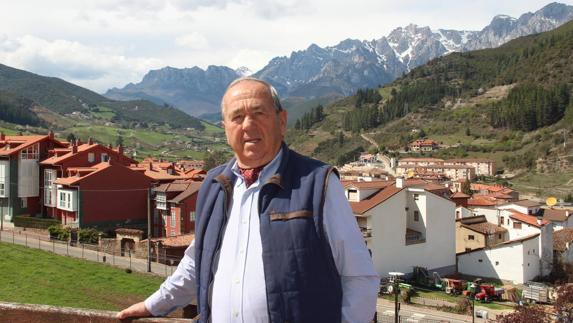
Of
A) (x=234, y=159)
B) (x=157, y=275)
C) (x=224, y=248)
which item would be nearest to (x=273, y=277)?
(x=224, y=248)

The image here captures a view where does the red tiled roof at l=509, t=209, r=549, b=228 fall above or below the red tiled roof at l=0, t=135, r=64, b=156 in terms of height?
below

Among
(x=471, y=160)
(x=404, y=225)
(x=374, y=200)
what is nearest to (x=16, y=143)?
(x=374, y=200)

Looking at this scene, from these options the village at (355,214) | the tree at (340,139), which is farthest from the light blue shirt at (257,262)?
the tree at (340,139)

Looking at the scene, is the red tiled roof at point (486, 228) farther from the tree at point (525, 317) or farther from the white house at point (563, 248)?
the tree at point (525, 317)

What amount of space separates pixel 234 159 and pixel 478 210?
183 feet

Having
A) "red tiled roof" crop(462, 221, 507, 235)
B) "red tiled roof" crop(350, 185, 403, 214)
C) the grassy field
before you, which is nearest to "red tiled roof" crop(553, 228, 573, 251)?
"red tiled roof" crop(462, 221, 507, 235)

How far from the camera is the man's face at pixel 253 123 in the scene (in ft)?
11.0

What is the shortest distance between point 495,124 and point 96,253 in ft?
436

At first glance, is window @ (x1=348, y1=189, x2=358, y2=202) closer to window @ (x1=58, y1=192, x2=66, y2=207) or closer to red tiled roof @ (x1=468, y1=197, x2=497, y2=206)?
window @ (x1=58, y1=192, x2=66, y2=207)

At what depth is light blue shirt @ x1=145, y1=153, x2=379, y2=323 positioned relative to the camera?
3.09m

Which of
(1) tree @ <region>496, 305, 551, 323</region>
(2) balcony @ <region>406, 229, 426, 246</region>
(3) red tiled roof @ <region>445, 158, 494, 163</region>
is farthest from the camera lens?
(3) red tiled roof @ <region>445, 158, 494, 163</region>

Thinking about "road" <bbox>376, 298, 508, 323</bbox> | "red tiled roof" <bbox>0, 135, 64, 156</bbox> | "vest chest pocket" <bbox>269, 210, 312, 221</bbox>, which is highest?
"red tiled roof" <bbox>0, 135, 64, 156</bbox>

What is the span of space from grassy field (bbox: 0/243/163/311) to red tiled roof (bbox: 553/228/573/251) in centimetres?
3562

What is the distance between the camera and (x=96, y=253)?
3406 cm
